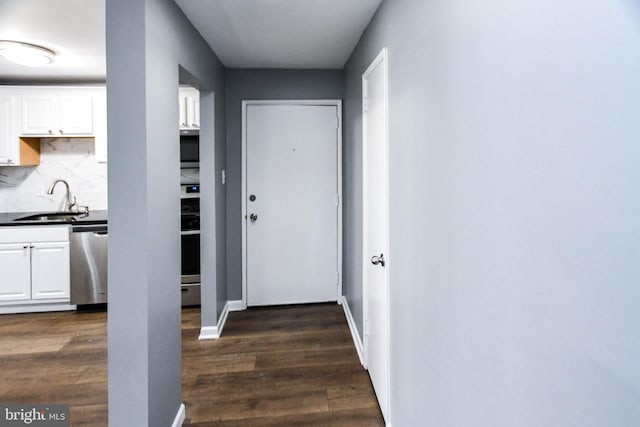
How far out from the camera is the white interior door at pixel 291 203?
3.66 meters

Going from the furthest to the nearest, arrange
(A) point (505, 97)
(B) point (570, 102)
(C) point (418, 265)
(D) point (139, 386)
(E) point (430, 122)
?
(D) point (139, 386), (C) point (418, 265), (E) point (430, 122), (A) point (505, 97), (B) point (570, 102)

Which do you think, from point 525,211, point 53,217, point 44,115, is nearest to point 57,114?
point 44,115

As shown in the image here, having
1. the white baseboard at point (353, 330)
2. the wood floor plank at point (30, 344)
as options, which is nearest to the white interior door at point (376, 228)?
the white baseboard at point (353, 330)

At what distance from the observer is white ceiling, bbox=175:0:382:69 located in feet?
7.18

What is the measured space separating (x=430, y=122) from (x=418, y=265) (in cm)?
60

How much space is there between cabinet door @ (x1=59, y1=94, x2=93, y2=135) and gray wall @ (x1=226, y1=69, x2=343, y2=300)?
1.67m

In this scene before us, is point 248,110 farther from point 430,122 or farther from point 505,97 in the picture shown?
point 505,97

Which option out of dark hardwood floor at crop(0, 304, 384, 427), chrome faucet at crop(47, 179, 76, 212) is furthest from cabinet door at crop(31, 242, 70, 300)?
chrome faucet at crop(47, 179, 76, 212)

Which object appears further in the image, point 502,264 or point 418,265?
point 418,265

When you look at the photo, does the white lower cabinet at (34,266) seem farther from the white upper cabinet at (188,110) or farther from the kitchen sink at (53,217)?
the white upper cabinet at (188,110)

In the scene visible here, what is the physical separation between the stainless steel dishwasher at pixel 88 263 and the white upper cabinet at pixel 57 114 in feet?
3.79

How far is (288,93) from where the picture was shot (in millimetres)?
3633

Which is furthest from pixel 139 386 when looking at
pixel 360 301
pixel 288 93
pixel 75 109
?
pixel 75 109

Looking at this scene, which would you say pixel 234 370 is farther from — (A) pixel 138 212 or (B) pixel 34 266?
(B) pixel 34 266
